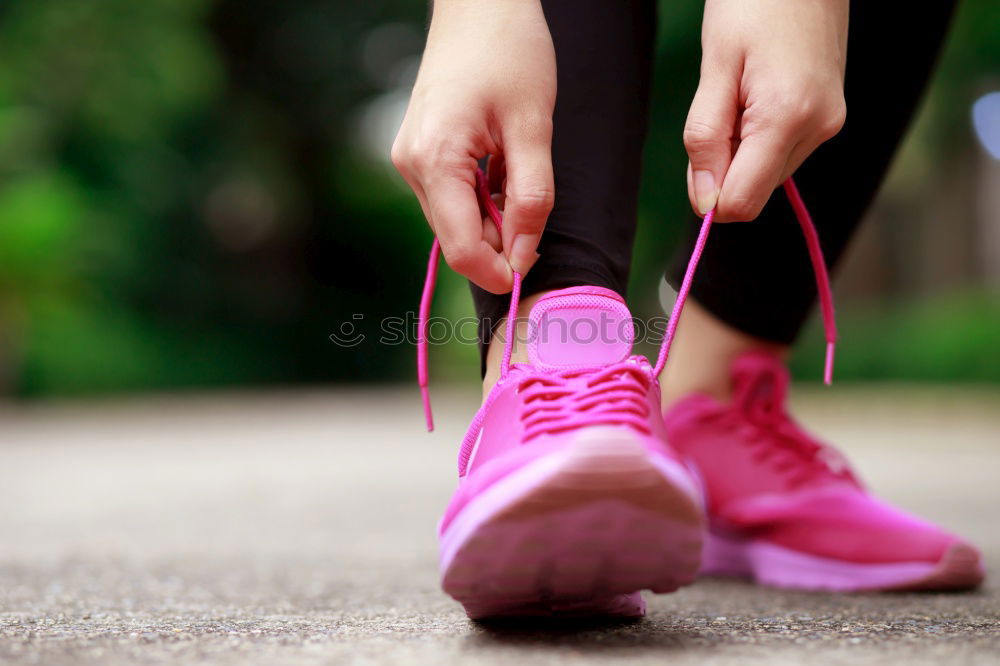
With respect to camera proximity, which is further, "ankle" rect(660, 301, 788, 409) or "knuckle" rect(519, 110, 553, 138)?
"ankle" rect(660, 301, 788, 409)

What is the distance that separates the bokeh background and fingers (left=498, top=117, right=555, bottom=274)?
6221 millimetres

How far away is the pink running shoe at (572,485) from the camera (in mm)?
665

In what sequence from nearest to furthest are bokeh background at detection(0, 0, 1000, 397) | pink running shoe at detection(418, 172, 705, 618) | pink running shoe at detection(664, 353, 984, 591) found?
1. pink running shoe at detection(418, 172, 705, 618)
2. pink running shoe at detection(664, 353, 984, 591)
3. bokeh background at detection(0, 0, 1000, 397)

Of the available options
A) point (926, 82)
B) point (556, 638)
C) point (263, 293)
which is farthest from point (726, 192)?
point (263, 293)

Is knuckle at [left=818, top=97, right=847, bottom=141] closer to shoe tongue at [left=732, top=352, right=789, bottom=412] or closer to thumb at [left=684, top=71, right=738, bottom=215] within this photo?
thumb at [left=684, top=71, right=738, bottom=215]

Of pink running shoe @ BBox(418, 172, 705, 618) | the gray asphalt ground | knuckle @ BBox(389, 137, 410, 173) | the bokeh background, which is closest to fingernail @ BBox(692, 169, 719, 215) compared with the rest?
pink running shoe @ BBox(418, 172, 705, 618)

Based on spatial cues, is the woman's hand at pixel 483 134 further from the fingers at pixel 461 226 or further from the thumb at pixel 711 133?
the thumb at pixel 711 133

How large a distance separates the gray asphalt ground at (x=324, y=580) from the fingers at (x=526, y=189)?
0.31 meters

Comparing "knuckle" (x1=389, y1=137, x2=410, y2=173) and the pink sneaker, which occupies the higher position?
"knuckle" (x1=389, y1=137, x2=410, y2=173)

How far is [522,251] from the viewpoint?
0.81 metres

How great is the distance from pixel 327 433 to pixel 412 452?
107 centimetres

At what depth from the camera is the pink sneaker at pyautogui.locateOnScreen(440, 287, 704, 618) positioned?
0.67 meters

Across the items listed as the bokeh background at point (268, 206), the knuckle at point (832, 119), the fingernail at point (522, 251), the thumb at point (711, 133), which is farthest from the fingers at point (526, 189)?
the bokeh background at point (268, 206)

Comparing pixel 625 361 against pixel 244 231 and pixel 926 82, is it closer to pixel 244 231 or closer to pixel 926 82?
pixel 926 82
